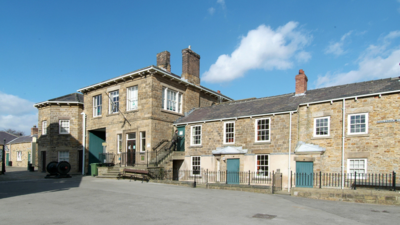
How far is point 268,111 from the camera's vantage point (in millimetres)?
20719

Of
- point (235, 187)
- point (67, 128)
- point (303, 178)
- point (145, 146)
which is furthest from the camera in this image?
point (67, 128)

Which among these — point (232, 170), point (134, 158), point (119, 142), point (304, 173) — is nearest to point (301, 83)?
point (304, 173)

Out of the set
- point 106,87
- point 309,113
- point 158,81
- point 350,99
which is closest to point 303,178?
point 309,113

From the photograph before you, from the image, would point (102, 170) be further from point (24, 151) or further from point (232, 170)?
point (24, 151)

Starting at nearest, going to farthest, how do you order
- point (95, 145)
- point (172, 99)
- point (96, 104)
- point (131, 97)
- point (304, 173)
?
1. point (304, 173)
2. point (131, 97)
3. point (172, 99)
4. point (96, 104)
5. point (95, 145)

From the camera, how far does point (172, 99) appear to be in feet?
85.4

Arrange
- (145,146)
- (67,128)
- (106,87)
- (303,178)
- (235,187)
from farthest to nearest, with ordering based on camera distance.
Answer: (67,128)
(106,87)
(145,146)
(303,178)
(235,187)

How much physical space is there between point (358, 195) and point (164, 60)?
19931 mm

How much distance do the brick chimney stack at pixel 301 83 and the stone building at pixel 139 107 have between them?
30.9 ft

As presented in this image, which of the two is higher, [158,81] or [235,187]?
[158,81]

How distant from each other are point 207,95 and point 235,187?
1492 cm

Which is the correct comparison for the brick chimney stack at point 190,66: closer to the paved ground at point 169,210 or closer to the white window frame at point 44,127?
the white window frame at point 44,127

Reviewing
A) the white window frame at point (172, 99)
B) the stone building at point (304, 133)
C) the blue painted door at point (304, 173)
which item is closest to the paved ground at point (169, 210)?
the blue painted door at point (304, 173)

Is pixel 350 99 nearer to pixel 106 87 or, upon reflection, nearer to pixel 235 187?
pixel 235 187
